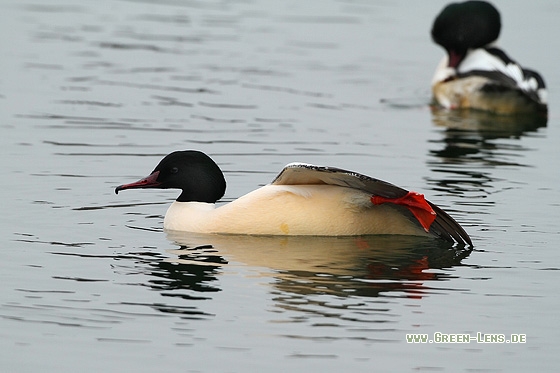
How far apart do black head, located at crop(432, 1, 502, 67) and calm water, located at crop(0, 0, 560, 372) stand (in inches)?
31.7

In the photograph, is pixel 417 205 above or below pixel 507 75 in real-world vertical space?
below

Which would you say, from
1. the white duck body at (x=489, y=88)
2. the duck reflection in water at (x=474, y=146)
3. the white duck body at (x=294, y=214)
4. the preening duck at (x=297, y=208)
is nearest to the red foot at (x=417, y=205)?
the preening duck at (x=297, y=208)

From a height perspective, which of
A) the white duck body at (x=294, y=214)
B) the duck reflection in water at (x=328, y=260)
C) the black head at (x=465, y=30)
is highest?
the black head at (x=465, y=30)

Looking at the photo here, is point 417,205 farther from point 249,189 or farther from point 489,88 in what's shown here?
point 489,88

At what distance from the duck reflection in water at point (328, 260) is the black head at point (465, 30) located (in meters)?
8.25

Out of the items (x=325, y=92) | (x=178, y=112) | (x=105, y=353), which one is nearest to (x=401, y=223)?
(x=105, y=353)

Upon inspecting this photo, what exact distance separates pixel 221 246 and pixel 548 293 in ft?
8.30

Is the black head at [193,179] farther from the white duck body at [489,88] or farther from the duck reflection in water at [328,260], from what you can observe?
the white duck body at [489,88]

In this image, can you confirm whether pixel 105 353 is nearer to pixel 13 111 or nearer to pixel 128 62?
pixel 13 111

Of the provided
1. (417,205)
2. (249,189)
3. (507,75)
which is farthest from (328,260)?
(507,75)

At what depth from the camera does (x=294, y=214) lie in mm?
9891

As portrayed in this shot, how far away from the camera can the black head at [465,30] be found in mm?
17906

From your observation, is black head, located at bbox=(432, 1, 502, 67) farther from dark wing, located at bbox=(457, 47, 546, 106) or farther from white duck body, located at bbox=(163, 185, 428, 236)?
white duck body, located at bbox=(163, 185, 428, 236)

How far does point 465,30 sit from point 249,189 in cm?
708
